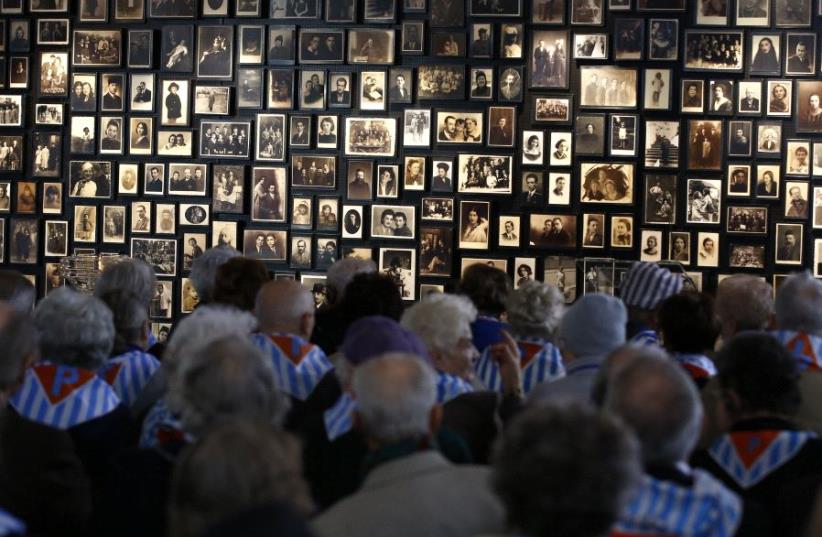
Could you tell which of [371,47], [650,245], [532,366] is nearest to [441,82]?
[371,47]

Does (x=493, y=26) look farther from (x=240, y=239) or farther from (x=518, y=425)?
(x=518, y=425)

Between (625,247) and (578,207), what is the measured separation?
81cm

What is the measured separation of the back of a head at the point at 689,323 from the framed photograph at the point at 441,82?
856cm

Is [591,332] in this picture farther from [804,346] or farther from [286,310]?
[286,310]

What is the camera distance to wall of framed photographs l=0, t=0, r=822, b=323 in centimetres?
1566

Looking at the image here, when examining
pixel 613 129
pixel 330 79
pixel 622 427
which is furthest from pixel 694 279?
pixel 622 427

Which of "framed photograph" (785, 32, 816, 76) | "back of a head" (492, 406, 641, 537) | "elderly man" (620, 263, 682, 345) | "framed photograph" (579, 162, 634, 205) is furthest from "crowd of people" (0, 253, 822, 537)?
"framed photograph" (785, 32, 816, 76)

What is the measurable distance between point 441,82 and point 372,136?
1.17 meters

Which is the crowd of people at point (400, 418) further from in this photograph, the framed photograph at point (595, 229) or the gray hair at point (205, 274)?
the framed photograph at point (595, 229)

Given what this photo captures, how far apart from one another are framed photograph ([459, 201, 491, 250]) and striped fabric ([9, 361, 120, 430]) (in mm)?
9947

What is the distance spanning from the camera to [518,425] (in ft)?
11.5

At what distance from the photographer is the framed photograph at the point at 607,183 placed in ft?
51.6

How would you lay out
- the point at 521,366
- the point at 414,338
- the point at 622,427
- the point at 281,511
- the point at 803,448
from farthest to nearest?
1. the point at 521,366
2. the point at 414,338
3. the point at 803,448
4. the point at 622,427
5. the point at 281,511

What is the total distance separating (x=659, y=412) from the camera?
13.7 ft
